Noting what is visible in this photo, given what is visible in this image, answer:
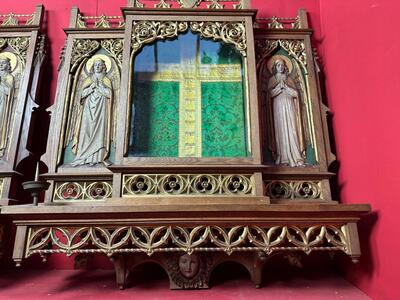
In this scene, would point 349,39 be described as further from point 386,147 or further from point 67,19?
point 67,19

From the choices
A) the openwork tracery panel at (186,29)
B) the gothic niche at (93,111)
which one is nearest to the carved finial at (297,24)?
the openwork tracery panel at (186,29)

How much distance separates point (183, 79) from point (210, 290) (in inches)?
46.5

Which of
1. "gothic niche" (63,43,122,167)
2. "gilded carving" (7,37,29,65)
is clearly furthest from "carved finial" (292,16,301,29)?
"gilded carving" (7,37,29,65)

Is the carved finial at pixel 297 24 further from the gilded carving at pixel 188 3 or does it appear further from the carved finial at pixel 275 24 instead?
the gilded carving at pixel 188 3

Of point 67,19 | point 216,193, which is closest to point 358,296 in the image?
point 216,193

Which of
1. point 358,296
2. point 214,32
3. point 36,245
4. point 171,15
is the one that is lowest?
point 358,296

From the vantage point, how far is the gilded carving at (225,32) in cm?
182

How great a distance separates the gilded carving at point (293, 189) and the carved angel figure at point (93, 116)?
964mm

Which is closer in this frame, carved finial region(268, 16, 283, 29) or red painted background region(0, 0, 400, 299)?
red painted background region(0, 0, 400, 299)

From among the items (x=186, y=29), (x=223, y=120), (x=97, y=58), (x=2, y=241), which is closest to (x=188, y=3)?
(x=186, y=29)

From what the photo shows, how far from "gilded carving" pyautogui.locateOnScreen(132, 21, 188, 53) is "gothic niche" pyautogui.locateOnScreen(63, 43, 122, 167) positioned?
0.24 m

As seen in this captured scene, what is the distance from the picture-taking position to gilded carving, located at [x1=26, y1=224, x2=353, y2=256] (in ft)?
4.51

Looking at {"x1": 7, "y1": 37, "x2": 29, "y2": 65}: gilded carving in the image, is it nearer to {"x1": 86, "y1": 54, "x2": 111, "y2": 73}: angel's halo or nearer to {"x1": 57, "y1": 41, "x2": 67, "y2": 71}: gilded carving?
{"x1": 57, "y1": 41, "x2": 67, "y2": 71}: gilded carving

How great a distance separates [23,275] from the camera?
1779mm
